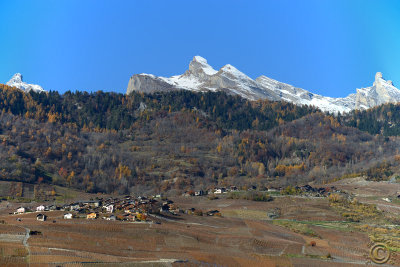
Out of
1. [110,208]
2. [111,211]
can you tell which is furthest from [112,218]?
[110,208]

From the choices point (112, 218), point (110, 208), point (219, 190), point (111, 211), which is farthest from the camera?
point (219, 190)

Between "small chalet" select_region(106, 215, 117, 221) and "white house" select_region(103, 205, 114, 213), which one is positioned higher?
A: "white house" select_region(103, 205, 114, 213)

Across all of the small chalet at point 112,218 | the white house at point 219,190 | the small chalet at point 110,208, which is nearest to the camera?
the small chalet at point 112,218

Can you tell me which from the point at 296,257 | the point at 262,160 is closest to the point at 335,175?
the point at 262,160

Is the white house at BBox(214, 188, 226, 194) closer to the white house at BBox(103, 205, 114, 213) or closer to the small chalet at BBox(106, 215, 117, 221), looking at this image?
the white house at BBox(103, 205, 114, 213)

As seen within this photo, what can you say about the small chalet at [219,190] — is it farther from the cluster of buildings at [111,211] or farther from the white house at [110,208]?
the white house at [110,208]

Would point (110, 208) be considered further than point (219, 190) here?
No

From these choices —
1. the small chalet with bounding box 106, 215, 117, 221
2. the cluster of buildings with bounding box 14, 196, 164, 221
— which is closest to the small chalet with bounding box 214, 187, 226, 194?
the cluster of buildings with bounding box 14, 196, 164, 221

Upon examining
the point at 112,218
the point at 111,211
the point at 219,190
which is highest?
the point at 219,190

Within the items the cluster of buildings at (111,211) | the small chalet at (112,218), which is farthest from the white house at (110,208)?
the small chalet at (112,218)

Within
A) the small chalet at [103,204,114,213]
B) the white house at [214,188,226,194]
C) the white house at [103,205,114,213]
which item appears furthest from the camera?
the white house at [214,188,226,194]

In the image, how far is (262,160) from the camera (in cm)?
19388

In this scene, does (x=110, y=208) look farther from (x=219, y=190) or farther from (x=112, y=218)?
(x=219, y=190)

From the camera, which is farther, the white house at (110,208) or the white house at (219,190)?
the white house at (219,190)
